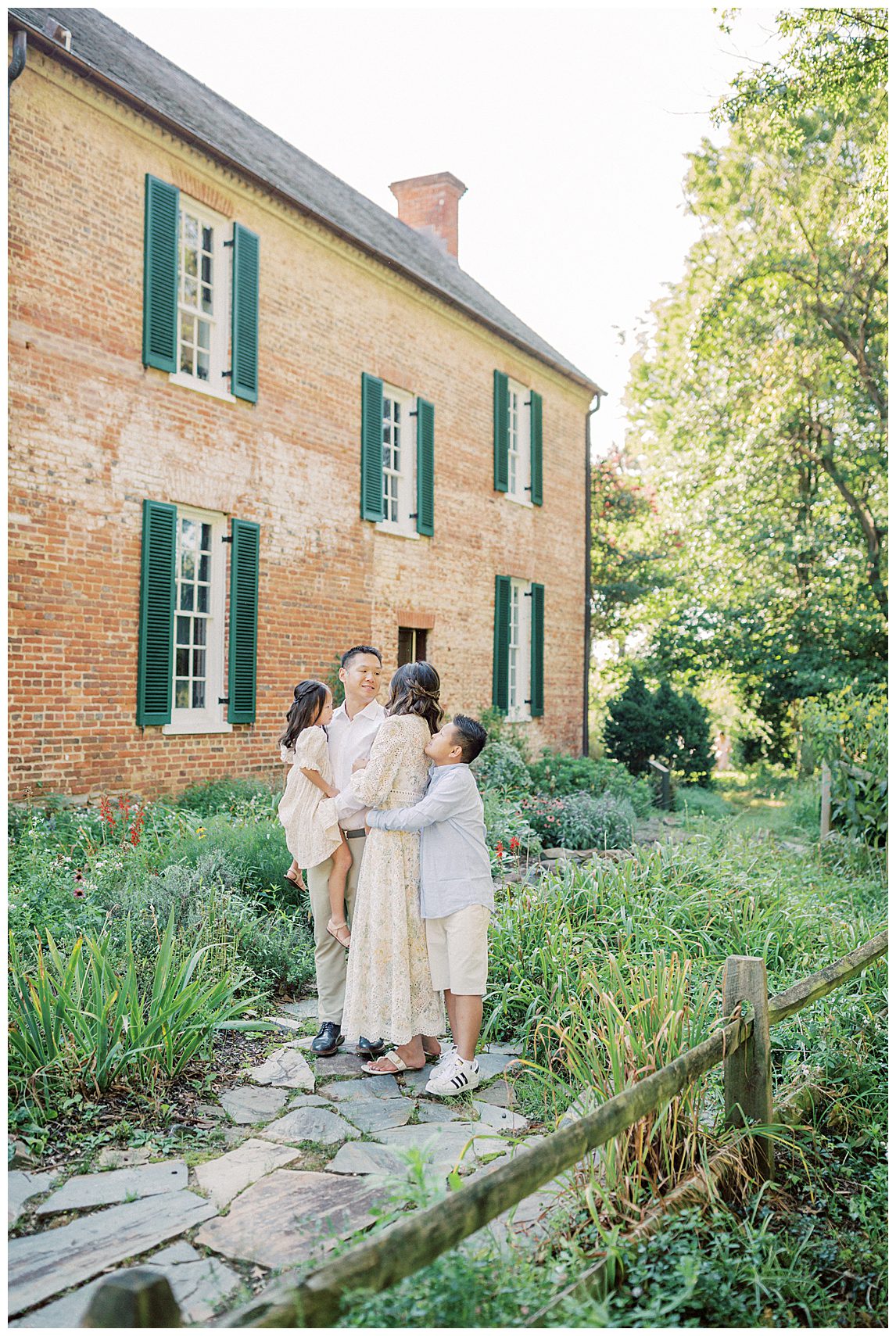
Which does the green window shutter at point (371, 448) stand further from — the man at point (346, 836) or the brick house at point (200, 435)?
the man at point (346, 836)

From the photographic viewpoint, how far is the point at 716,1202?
321 centimetres

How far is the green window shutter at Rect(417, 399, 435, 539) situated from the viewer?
43.7 ft

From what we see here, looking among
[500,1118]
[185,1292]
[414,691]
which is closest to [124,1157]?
[185,1292]

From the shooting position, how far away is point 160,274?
9211mm

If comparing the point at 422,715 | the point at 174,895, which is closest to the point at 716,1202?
the point at 422,715

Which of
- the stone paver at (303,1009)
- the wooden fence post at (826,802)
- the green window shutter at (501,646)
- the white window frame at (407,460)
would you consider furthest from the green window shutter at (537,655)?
the stone paver at (303,1009)

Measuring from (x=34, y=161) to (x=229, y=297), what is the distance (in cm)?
238

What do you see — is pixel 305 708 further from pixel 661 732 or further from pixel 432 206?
pixel 432 206

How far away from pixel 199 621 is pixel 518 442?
8197mm

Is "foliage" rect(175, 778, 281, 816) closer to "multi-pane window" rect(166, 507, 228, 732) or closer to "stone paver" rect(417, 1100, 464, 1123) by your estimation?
"multi-pane window" rect(166, 507, 228, 732)

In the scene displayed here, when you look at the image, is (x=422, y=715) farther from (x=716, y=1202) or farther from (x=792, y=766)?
(x=792, y=766)

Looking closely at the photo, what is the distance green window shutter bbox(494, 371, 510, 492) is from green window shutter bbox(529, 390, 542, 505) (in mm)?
924

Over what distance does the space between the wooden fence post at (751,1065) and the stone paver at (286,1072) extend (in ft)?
5.89

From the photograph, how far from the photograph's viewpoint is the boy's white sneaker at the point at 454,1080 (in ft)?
13.5
